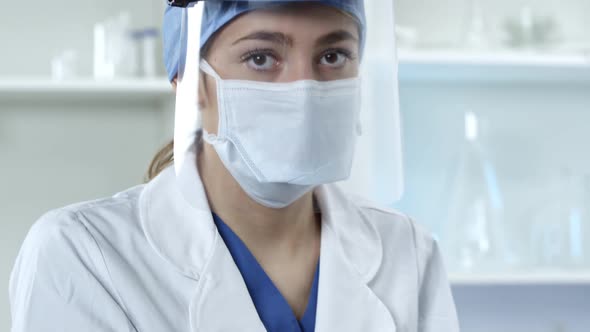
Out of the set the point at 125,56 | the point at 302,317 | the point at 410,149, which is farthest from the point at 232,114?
the point at 410,149

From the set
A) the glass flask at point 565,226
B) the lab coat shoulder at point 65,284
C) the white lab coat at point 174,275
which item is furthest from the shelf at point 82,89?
the glass flask at point 565,226

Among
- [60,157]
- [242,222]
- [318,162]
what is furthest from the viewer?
[60,157]

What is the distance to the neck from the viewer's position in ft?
3.52

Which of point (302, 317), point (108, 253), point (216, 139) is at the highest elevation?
point (216, 139)

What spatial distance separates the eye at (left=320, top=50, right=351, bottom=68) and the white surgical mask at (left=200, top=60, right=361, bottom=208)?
0.02 m

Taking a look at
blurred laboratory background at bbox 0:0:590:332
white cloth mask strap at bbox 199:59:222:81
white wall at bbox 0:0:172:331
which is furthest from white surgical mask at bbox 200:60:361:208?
white wall at bbox 0:0:172:331

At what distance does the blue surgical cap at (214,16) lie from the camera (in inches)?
37.7

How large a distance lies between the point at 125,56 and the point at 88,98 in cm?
14

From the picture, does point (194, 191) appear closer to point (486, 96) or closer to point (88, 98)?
point (88, 98)

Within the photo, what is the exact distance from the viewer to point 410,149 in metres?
2.05

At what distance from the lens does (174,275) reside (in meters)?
1.00

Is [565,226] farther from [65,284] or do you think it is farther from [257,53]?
[65,284]

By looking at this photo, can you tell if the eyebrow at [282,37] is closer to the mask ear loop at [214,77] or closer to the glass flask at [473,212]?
the mask ear loop at [214,77]

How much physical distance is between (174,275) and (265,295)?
0.41 ft
